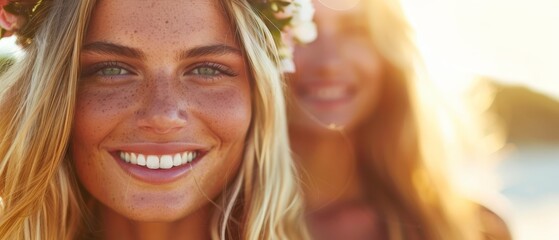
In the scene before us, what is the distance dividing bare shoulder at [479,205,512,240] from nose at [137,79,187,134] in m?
1.15

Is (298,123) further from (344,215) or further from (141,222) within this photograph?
(141,222)

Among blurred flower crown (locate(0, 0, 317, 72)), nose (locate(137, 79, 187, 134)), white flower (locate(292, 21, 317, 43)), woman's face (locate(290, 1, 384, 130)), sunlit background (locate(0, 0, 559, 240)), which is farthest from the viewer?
sunlit background (locate(0, 0, 559, 240))

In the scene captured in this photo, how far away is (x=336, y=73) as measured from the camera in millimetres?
2381

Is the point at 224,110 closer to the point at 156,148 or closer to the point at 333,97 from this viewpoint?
the point at 156,148

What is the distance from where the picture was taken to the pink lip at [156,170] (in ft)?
6.03

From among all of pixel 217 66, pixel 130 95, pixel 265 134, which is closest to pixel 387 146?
pixel 265 134

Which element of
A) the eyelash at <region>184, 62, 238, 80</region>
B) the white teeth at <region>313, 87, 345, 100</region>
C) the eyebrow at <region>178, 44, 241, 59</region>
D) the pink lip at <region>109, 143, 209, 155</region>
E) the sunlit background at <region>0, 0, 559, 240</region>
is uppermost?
the eyebrow at <region>178, 44, 241, 59</region>

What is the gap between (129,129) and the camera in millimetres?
1820

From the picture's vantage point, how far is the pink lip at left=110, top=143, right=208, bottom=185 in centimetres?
184

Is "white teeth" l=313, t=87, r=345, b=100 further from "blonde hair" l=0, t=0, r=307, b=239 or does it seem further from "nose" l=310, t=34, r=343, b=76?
"blonde hair" l=0, t=0, r=307, b=239

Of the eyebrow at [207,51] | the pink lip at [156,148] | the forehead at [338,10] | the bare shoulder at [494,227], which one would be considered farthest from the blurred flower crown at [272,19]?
the bare shoulder at [494,227]

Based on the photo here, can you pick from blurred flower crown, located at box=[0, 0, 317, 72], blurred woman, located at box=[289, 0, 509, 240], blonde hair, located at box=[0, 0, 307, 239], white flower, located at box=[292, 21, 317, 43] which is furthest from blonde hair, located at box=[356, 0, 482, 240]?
blonde hair, located at box=[0, 0, 307, 239]

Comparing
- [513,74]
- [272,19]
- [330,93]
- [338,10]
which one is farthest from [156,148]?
[513,74]

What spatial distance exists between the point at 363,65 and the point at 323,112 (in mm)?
208
